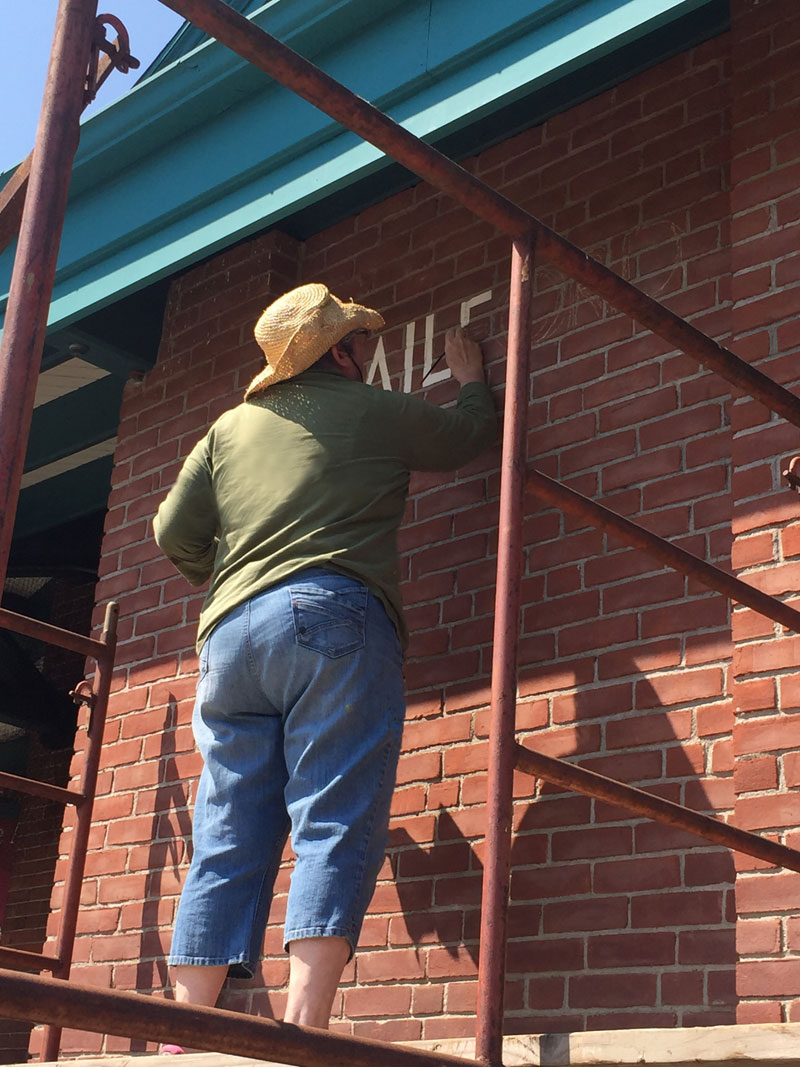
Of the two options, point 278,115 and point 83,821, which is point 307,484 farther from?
point 83,821

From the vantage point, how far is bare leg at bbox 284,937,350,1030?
2.54 metres

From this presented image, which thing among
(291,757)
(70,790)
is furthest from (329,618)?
(70,790)

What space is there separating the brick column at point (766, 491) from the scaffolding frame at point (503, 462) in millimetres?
405

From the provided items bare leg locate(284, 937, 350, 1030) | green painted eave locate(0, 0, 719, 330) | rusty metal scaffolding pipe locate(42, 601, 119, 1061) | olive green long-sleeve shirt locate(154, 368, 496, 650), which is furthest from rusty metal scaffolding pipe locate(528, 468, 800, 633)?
rusty metal scaffolding pipe locate(42, 601, 119, 1061)

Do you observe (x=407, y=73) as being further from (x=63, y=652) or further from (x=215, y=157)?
(x=63, y=652)

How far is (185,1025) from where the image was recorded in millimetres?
1529

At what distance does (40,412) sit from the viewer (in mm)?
6363

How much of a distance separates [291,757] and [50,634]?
1.91 meters

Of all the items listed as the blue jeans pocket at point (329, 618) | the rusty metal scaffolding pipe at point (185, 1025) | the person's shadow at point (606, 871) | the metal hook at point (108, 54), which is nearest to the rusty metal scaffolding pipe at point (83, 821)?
the person's shadow at point (606, 871)

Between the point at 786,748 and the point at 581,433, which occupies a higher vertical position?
the point at 581,433

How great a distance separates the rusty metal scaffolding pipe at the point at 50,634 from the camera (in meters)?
4.35

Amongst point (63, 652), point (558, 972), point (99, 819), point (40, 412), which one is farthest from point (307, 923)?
point (63, 652)

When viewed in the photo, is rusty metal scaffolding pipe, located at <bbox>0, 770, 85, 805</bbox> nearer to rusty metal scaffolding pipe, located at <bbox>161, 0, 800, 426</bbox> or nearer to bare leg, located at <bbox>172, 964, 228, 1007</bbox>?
bare leg, located at <bbox>172, 964, 228, 1007</bbox>

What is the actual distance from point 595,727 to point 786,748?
23.0 inches
